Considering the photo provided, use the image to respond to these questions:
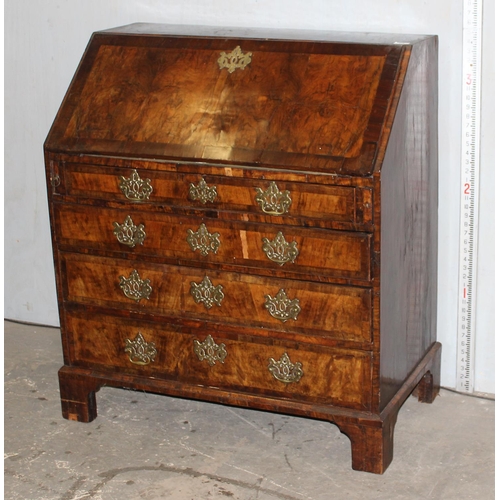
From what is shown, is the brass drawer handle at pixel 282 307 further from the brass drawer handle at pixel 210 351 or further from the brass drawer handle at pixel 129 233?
the brass drawer handle at pixel 129 233

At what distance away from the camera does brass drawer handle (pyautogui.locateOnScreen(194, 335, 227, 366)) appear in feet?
10.8

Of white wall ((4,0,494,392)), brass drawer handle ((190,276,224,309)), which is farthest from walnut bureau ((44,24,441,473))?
white wall ((4,0,494,392))

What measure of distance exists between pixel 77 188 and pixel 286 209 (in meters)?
0.77

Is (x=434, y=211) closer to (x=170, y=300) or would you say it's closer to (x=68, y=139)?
(x=170, y=300)

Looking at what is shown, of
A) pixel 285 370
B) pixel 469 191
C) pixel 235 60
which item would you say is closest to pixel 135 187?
pixel 235 60

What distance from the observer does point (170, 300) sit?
10.9 feet

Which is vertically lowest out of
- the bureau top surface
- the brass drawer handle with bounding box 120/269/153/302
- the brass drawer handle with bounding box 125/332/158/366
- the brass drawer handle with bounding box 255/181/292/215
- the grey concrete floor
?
the grey concrete floor

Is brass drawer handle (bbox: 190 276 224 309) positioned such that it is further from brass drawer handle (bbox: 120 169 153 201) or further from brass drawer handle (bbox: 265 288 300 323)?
brass drawer handle (bbox: 120 169 153 201)

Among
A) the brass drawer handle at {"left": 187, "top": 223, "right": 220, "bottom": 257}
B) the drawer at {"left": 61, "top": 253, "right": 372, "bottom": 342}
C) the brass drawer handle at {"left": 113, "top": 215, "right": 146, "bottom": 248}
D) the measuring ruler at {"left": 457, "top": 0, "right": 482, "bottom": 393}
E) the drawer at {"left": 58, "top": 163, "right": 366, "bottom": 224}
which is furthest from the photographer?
the measuring ruler at {"left": 457, "top": 0, "right": 482, "bottom": 393}

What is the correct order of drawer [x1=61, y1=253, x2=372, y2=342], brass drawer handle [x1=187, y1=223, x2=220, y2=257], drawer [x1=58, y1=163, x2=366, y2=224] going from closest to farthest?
drawer [x1=58, y1=163, x2=366, y2=224], drawer [x1=61, y1=253, x2=372, y2=342], brass drawer handle [x1=187, y1=223, x2=220, y2=257]

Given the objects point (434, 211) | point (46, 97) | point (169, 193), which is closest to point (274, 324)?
point (169, 193)

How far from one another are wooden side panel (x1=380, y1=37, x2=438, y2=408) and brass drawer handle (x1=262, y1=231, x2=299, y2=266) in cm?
28

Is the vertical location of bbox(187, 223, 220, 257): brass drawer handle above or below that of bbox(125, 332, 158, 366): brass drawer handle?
above

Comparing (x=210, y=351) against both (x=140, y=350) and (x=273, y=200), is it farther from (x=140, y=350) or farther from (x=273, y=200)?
(x=273, y=200)
